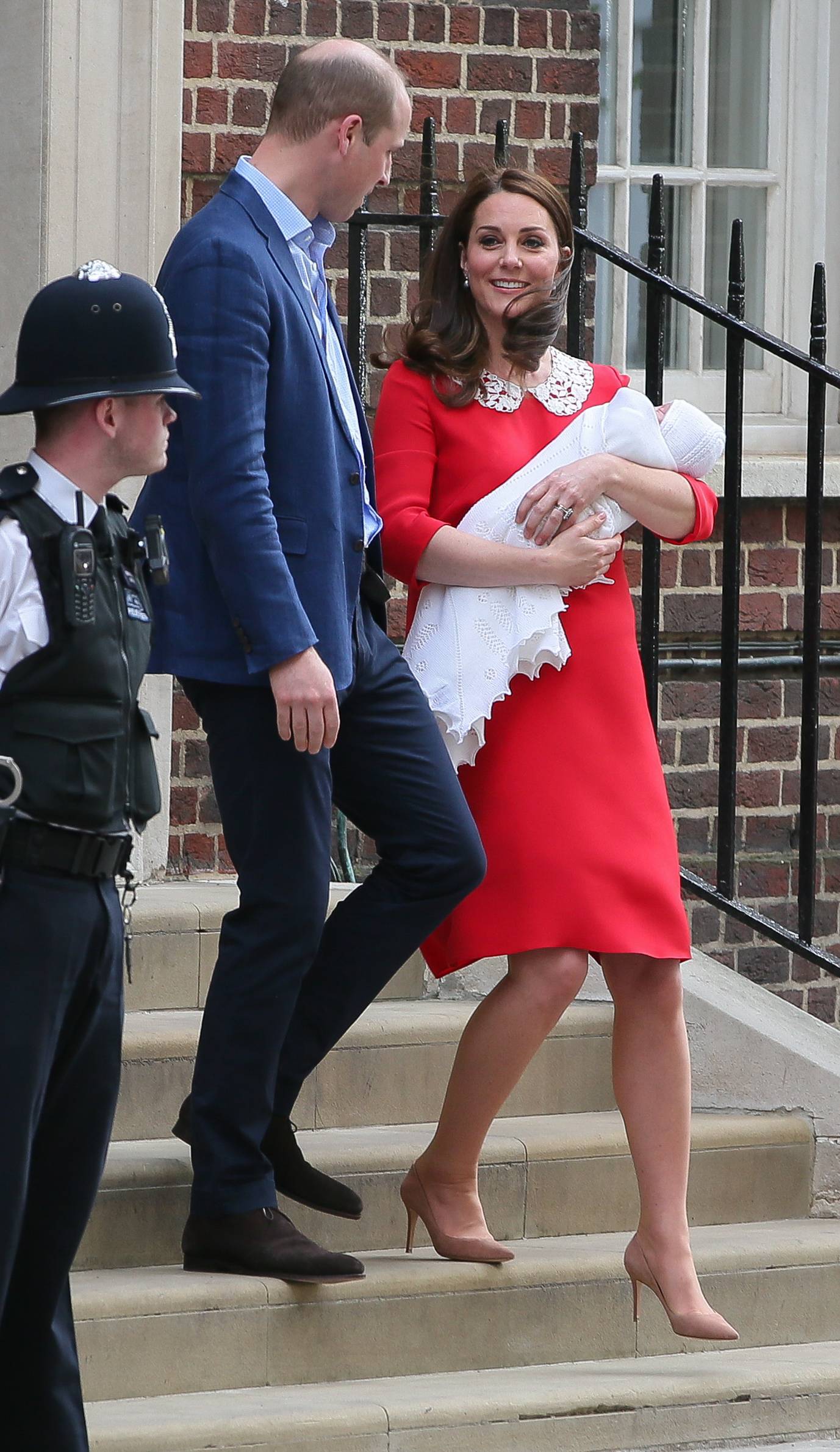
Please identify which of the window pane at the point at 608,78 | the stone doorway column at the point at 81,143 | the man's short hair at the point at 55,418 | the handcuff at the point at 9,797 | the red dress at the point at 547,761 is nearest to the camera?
the handcuff at the point at 9,797

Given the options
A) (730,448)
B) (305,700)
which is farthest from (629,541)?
(305,700)

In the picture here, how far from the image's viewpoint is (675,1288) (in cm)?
327

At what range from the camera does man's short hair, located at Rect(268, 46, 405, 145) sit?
120 inches

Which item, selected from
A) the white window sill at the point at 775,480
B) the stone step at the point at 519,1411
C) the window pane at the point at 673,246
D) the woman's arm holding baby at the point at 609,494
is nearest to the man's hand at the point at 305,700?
the woman's arm holding baby at the point at 609,494

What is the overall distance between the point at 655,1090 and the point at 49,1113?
48.5 inches

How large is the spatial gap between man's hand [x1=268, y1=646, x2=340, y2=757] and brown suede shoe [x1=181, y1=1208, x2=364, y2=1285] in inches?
29.8

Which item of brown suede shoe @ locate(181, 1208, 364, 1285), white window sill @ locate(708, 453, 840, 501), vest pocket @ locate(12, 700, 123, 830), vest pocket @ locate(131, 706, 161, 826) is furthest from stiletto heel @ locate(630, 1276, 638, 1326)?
white window sill @ locate(708, 453, 840, 501)

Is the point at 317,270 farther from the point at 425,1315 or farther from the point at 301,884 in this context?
the point at 425,1315

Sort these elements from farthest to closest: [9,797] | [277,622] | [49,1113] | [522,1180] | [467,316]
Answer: [522,1180]
[467,316]
[277,622]
[49,1113]
[9,797]

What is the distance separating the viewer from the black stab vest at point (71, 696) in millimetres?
2318

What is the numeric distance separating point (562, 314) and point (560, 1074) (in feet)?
5.07

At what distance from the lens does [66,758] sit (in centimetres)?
233

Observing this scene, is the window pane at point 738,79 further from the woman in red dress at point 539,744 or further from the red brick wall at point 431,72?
the woman in red dress at point 539,744

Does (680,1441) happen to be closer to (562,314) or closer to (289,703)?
(289,703)
